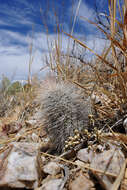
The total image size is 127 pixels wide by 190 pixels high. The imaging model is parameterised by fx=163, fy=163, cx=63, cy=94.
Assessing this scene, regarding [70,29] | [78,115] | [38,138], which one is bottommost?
[38,138]

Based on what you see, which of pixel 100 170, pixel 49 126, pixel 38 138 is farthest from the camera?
pixel 38 138

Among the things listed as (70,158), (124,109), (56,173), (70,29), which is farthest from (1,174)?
(70,29)

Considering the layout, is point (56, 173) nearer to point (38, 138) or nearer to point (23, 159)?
point (23, 159)

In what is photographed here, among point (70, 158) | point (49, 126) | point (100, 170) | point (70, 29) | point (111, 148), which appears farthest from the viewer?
point (70, 29)

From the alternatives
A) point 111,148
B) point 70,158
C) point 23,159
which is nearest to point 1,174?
point 23,159

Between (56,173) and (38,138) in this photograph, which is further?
(38,138)

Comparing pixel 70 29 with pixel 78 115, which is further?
pixel 70 29

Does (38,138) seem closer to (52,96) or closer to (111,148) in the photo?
(52,96)

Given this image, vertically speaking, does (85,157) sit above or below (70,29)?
below

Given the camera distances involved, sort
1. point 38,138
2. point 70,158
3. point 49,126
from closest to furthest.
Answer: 1. point 70,158
2. point 49,126
3. point 38,138
